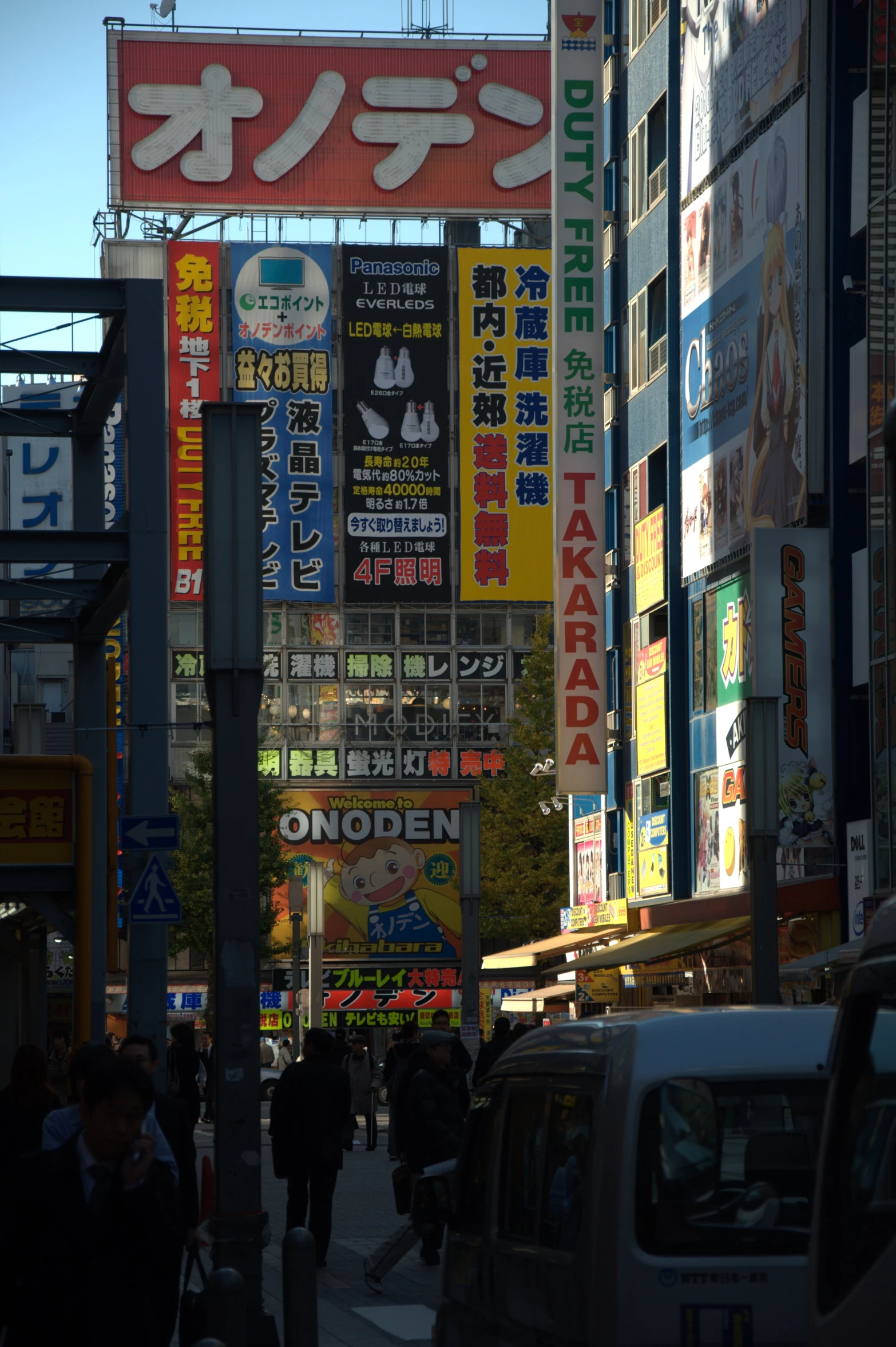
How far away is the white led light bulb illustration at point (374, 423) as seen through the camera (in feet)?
186

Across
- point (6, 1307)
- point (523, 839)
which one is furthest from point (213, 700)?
point (523, 839)

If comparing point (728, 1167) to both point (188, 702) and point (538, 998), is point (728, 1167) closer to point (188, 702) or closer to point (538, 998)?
point (538, 998)

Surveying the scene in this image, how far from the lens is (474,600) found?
5769 centimetres

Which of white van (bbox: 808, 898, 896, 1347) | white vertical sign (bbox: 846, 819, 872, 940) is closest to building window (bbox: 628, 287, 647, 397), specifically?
white vertical sign (bbox: 846, 819, 872, 940)

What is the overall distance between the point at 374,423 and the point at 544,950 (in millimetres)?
23109

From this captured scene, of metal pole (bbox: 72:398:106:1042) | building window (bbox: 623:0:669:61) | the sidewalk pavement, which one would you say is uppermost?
building window (bbox: 623:0:669:61)

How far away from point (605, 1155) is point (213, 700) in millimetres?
5303

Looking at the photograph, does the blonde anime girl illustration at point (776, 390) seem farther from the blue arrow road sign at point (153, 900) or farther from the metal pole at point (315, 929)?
the blue arrow road sign at point (153, 900)

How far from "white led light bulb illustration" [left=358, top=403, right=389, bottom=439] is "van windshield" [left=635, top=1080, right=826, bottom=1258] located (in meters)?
52.0

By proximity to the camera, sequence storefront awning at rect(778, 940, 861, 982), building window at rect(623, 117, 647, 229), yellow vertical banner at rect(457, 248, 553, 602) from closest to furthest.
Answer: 1. storefront awning at rect(778, 940, 861, 982)
2. building window at rect(623, 117, 647, 229)
3. yellow vertical banner at rect(457, 248, 553, 602)

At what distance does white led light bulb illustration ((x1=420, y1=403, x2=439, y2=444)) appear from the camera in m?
56.4

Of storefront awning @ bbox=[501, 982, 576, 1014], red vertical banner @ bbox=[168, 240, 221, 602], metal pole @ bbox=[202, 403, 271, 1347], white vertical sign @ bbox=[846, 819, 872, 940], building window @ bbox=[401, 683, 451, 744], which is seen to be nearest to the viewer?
metal pole @ bbox=[202, 403, 271, 1347]

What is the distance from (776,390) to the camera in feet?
93.2

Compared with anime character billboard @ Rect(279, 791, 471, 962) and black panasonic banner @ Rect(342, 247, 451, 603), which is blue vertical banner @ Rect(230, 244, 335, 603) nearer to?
black panasonic banner @ Rect(342, 247, 451, 603)
